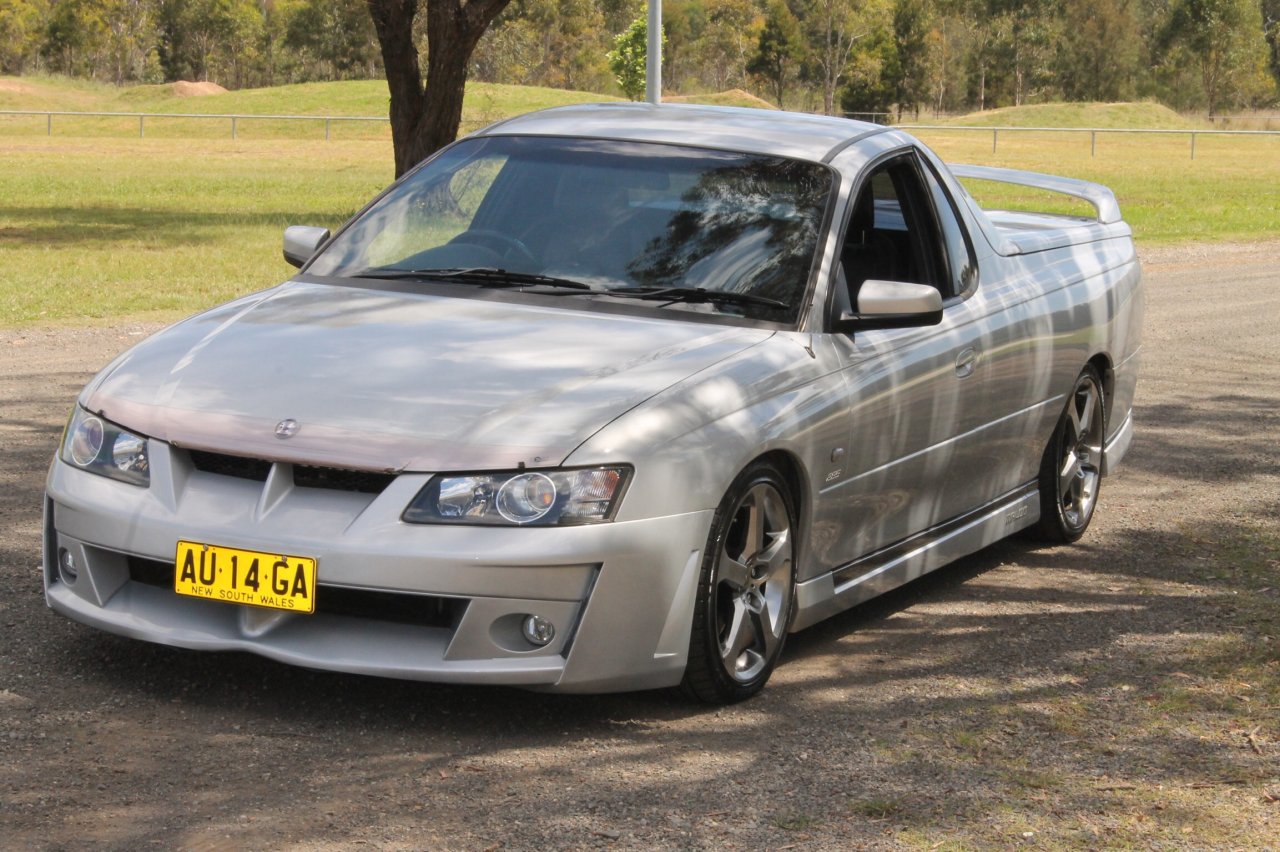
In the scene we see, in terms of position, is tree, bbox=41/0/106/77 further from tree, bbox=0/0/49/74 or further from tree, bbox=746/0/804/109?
tree, bbox=746/0/804/109

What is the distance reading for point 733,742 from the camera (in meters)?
4.68

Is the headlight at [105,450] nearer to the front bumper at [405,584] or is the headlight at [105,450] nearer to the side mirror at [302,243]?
the front bumper at [405,584]

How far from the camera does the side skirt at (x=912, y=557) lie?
5.41 metres

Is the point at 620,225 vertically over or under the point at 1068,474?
over

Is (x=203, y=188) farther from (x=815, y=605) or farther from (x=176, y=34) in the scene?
(x=176, y=34)

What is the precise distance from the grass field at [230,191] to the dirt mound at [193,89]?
9895mm

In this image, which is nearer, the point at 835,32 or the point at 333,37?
the point at 835,32

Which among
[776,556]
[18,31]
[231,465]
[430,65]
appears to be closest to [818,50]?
[18,31]

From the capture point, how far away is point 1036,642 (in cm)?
592

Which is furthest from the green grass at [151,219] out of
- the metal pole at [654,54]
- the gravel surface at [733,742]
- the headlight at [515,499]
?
the headlight at [515,499]

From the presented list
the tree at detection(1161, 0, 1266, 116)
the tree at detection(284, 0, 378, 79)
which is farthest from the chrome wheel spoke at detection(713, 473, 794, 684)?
the tree at detection(1161, 0, 1266, 116)

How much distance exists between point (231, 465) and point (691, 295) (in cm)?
154

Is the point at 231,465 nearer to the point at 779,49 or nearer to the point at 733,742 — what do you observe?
the point at 733,742

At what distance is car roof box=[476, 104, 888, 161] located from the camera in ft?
19.5
